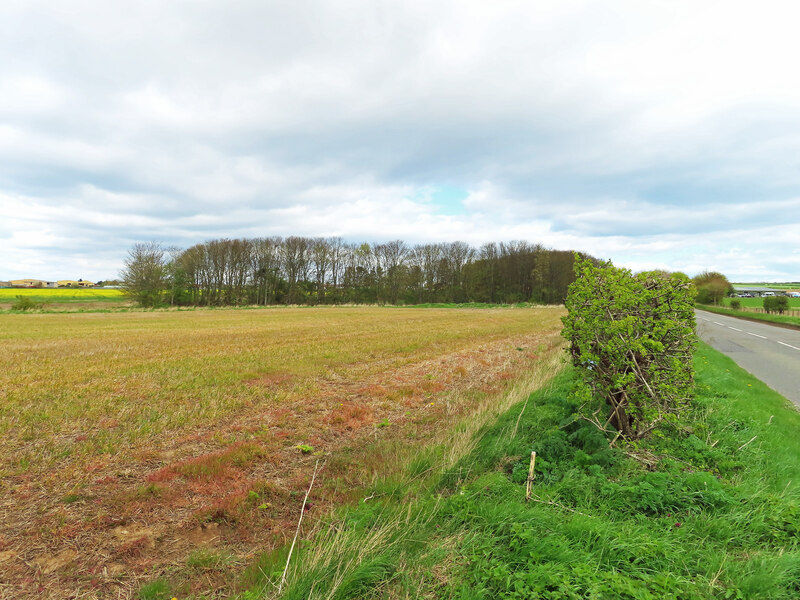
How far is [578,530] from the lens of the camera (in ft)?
10.2

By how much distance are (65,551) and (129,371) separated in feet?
29.8

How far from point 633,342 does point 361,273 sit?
82.4m

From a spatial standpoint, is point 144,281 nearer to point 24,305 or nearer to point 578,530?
point 24,305

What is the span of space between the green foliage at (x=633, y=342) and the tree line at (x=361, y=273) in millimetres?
73624

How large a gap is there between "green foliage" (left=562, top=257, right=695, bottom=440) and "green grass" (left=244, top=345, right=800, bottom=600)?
0.51m

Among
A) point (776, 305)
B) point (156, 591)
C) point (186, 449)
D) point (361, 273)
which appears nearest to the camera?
point (156, 591)

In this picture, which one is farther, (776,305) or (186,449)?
(776,305)

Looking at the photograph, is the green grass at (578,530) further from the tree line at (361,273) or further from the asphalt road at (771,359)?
the tree line at (361,273)

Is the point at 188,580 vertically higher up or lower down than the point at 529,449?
lower down

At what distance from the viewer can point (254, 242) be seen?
80.4 meters

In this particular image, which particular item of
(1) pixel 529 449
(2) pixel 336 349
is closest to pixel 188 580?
(1) pixel 529 449

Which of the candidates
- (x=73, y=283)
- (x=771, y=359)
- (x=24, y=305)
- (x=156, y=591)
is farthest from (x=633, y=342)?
(x=73, y=283)

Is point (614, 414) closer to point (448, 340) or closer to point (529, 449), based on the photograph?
point (529, 449)

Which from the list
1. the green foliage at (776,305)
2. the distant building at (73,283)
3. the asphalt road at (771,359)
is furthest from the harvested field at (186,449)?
the distant building at (73,283)
